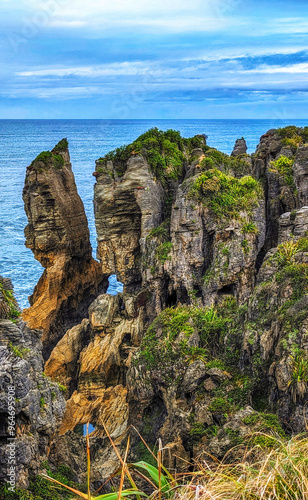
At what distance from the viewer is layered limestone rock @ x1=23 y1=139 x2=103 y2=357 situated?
3206 cm

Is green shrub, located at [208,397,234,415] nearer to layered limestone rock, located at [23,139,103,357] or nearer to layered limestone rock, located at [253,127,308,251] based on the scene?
layered limestone rock, located at [253,127,308,251]

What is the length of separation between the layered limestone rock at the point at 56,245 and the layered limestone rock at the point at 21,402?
1726cm

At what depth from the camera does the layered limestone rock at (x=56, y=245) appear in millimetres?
32062

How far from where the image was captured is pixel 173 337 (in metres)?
19.2

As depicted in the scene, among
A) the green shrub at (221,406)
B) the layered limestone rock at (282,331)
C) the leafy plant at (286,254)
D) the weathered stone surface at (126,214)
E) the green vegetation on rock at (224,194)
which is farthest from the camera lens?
the weathered stone surface at (126,214)

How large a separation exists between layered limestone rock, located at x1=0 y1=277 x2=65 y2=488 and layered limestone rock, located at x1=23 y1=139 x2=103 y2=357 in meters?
17.3

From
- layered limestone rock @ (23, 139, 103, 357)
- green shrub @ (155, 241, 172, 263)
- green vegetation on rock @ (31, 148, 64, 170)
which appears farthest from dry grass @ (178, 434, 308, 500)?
green vegetation on rock @ (31, 148, 64, 170)

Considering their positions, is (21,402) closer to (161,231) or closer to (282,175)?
(161,231)

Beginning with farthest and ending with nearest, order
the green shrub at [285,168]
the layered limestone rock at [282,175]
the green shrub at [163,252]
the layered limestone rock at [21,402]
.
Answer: the green shrub at [285,168] < the layered limestone rock at [282,175] < the green shrub at [163,252] < the layered limestone rock at [21,402]

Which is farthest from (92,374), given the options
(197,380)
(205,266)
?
(197,380)

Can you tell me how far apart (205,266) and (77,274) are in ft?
43.6

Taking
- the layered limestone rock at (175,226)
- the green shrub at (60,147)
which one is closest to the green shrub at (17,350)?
the layered limestone rock at (175,226)

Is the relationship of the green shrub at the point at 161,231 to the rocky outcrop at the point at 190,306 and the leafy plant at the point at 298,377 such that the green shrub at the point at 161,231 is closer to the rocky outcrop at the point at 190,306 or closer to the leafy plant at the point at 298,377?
the rocky outcrop at the point at 190,306

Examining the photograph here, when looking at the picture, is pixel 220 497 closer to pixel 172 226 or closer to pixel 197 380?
pixel 197 380
